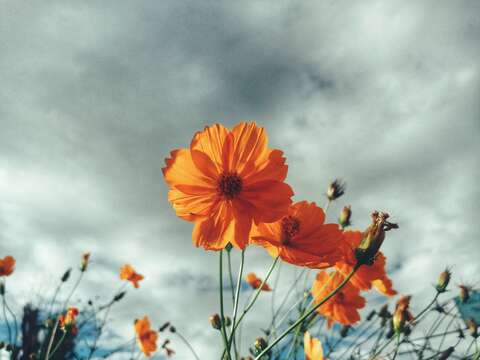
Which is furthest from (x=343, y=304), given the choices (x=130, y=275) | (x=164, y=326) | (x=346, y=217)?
(x=130, y=275)

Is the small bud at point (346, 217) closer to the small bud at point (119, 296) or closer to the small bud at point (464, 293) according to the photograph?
the small bud at point (464, 293)

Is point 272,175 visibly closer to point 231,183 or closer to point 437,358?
point 231,183

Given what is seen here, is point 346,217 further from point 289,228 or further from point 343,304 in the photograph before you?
point 289,228

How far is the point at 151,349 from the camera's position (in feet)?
11.2

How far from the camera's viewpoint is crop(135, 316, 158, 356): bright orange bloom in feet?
11.1

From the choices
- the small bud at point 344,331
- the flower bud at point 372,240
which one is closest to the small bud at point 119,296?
the small bud at point 344,331

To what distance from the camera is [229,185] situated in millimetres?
892

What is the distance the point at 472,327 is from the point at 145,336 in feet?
9.51

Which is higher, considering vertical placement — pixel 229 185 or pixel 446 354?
pixel 229 185

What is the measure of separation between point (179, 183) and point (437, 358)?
1.24 metres

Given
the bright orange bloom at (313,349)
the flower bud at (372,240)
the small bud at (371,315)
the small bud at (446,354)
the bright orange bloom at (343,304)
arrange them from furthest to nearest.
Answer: the small bud at (371,315) → the bright orange bloom at (343,304) → the small bud at (446,354) → the bright orange bloom at (313,349) → the flower bud at (372,240)

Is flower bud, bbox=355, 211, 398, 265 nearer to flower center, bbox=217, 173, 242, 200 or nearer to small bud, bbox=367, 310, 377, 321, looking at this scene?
flower center, bbox=217, 173, 242, 200

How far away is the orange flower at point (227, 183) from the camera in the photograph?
79 centimetres

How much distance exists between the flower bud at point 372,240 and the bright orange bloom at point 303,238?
55 mm
